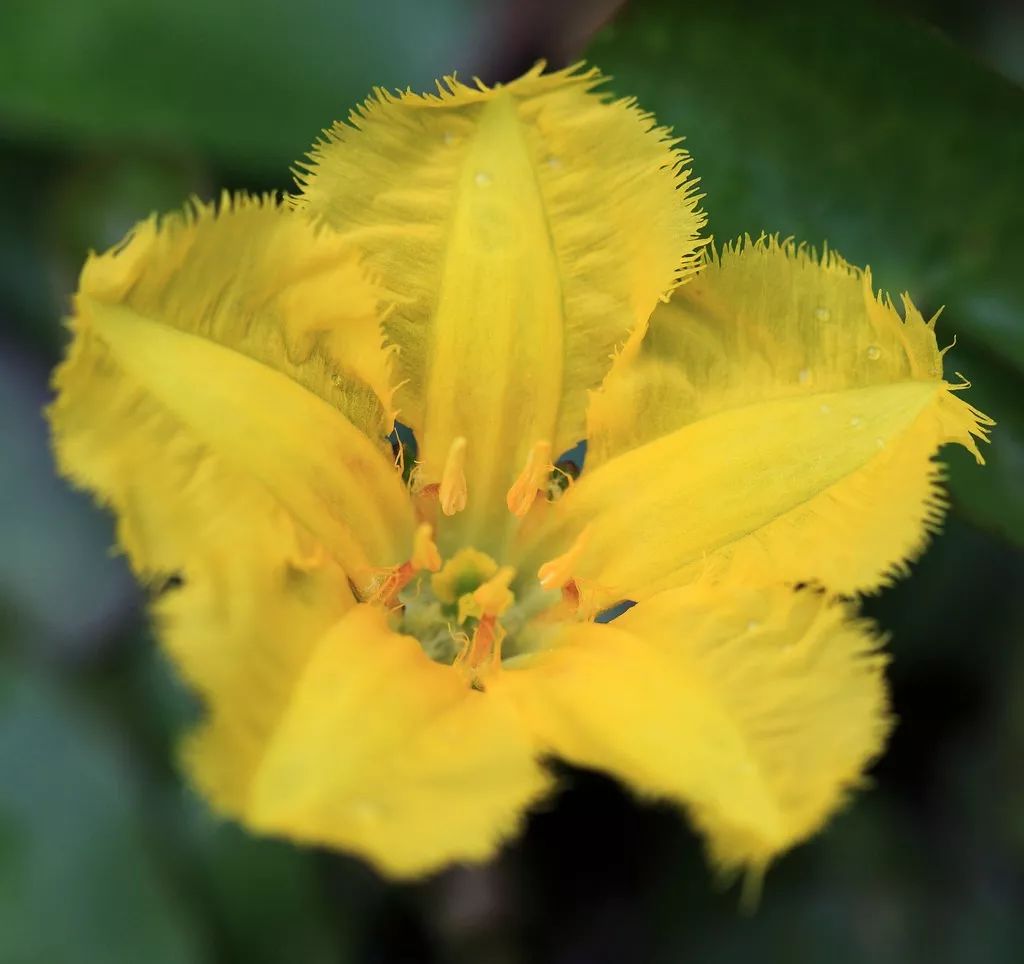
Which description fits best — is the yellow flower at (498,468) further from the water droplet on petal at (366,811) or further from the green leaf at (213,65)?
the green leaf at (213,65)

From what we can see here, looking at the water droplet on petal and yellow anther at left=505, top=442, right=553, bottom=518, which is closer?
the water droplet on petal

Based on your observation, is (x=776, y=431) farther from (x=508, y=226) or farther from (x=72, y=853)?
(x=72, y=853)

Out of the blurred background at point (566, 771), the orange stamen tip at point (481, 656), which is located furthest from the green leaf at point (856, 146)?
the orange stamen tip at point (481, 656)

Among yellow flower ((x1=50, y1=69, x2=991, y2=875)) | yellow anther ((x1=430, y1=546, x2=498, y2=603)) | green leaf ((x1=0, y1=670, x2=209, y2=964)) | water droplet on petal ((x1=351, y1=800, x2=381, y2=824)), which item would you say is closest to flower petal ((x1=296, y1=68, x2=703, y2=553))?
yellow flower ((x1=50, y1=69, x2=991, y2=875))

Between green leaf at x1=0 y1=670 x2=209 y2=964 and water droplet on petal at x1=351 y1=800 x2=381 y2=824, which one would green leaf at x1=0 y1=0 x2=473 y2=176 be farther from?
water droplet on petal at x1=351 y1=800 x2=381 y2=824

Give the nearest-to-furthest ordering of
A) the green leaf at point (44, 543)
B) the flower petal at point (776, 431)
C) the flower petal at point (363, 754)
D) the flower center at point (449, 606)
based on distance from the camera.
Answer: the flower petal at point (363, 754), the flower petal at point (776, 431), the flower center at point (449, 606), the green leaf at point (44, 543)

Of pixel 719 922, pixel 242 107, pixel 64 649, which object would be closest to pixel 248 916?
pixel 64 649

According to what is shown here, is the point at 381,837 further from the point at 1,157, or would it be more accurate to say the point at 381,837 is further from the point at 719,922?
the point at 1,157
